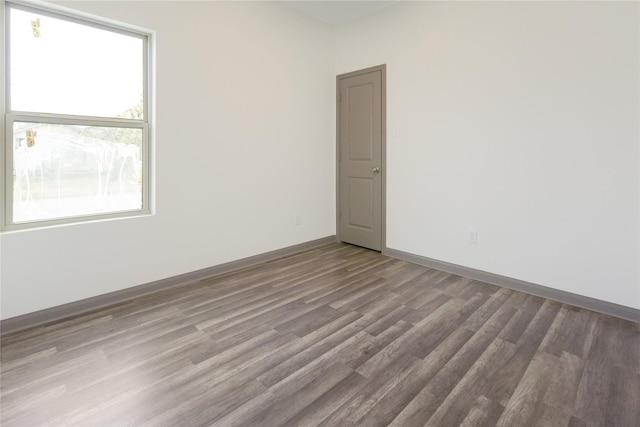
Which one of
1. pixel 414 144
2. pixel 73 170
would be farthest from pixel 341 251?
pixel 73 170

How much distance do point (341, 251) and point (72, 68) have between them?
3.22 metres

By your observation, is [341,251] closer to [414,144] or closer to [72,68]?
[414,144]

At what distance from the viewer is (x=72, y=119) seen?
2.52 m

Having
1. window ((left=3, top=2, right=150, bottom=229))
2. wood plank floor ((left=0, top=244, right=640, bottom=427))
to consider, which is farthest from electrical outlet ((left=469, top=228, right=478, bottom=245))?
window ((left=3, top=2, right=150, bottom=229))

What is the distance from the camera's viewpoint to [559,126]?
2719 mm

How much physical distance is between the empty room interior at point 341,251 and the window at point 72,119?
0.9 inches

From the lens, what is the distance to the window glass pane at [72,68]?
7.63 feet

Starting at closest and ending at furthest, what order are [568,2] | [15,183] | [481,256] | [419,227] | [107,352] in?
[107,352]
[15,183]
[568,2]
[481,256]
[419,227]

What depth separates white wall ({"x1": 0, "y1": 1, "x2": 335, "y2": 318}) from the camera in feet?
8.16

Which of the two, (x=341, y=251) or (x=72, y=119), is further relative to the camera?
(x=341, y=251)

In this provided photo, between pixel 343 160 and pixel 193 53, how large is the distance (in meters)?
2.23

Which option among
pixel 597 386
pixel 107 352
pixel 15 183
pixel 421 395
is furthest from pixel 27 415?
pixel 597 386

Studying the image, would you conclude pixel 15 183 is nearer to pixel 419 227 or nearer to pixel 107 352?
pixel 107 352

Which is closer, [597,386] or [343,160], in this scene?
[597,386]
